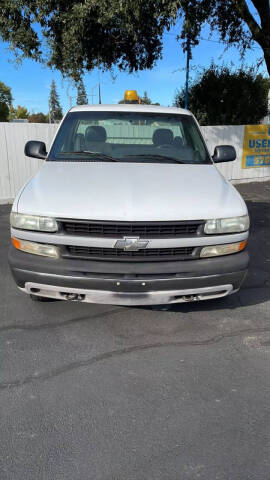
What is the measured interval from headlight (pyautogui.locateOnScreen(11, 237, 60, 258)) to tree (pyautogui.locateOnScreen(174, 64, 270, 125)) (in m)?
12.2

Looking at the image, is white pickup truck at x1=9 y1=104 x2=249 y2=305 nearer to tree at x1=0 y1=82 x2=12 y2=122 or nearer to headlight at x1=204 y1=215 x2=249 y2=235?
headlight at x1=204 y1=215 x2=249 y2=235

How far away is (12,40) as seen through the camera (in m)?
9.62

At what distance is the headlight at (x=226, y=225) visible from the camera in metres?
2.73

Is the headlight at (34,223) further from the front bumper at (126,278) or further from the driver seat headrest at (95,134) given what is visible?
the driver seat headrest at (95,134)

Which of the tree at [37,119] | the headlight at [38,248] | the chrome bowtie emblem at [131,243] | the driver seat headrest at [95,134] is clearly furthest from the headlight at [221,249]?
the tree at [37,119]

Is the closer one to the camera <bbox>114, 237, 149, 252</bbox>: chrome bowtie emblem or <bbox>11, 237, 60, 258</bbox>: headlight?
<bbox>114, 237, 149, 252</bbox>: chrome bowtie emblem

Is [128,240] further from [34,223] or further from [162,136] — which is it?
[162,136]

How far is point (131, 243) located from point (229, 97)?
12.4 meters

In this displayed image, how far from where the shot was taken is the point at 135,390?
7.83 ft

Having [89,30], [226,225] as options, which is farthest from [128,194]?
[89,30]

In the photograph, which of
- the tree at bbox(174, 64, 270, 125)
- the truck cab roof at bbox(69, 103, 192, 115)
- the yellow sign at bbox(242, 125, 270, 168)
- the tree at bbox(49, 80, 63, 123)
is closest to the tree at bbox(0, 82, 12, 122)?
the tree at bbox(49, 80, 63, 123)

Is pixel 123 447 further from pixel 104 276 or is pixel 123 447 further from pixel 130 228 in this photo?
pixel 130 228

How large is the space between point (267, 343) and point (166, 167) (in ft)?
5.99

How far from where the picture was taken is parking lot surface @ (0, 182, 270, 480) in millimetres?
1860
